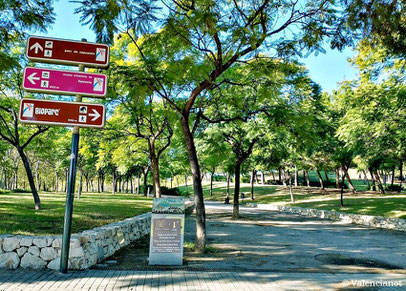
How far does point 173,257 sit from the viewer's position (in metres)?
7.16

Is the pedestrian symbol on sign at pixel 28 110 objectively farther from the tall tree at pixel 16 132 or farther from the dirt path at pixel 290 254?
the tall tree at pixel 16 132

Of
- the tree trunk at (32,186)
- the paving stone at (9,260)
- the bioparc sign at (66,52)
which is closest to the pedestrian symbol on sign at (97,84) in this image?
the bioparc sign at (66,52)

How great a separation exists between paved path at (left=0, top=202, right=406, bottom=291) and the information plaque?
1.06 feet

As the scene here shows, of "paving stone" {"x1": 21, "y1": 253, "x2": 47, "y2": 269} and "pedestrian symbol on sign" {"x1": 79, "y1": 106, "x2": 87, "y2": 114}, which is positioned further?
"paving stone" {"x1": 21, "y1": 253, "x2": 47, "y2": 269}

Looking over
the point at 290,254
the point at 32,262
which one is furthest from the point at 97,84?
the point at 290,254

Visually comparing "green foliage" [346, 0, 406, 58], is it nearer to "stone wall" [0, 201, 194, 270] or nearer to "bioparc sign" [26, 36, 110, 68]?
"bioparc sign" [26, 36, 110, 68]

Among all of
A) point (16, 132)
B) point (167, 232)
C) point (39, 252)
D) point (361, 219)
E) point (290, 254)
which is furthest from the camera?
point (361, 219)

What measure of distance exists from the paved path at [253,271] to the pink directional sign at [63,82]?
11.3 ft

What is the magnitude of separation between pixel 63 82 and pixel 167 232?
3.98 m

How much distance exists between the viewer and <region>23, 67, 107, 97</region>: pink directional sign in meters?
5.85

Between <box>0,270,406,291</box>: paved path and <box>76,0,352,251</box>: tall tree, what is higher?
<box>76,0,352,251</box>: tall tree

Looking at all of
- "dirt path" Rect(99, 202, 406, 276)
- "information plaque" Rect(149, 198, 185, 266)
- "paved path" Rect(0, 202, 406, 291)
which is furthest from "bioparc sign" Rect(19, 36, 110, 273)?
"dirt path" Rect(99, 202, 406, 276)

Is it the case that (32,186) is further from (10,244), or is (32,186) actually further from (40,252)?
(40,252)

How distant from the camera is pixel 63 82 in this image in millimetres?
5957
